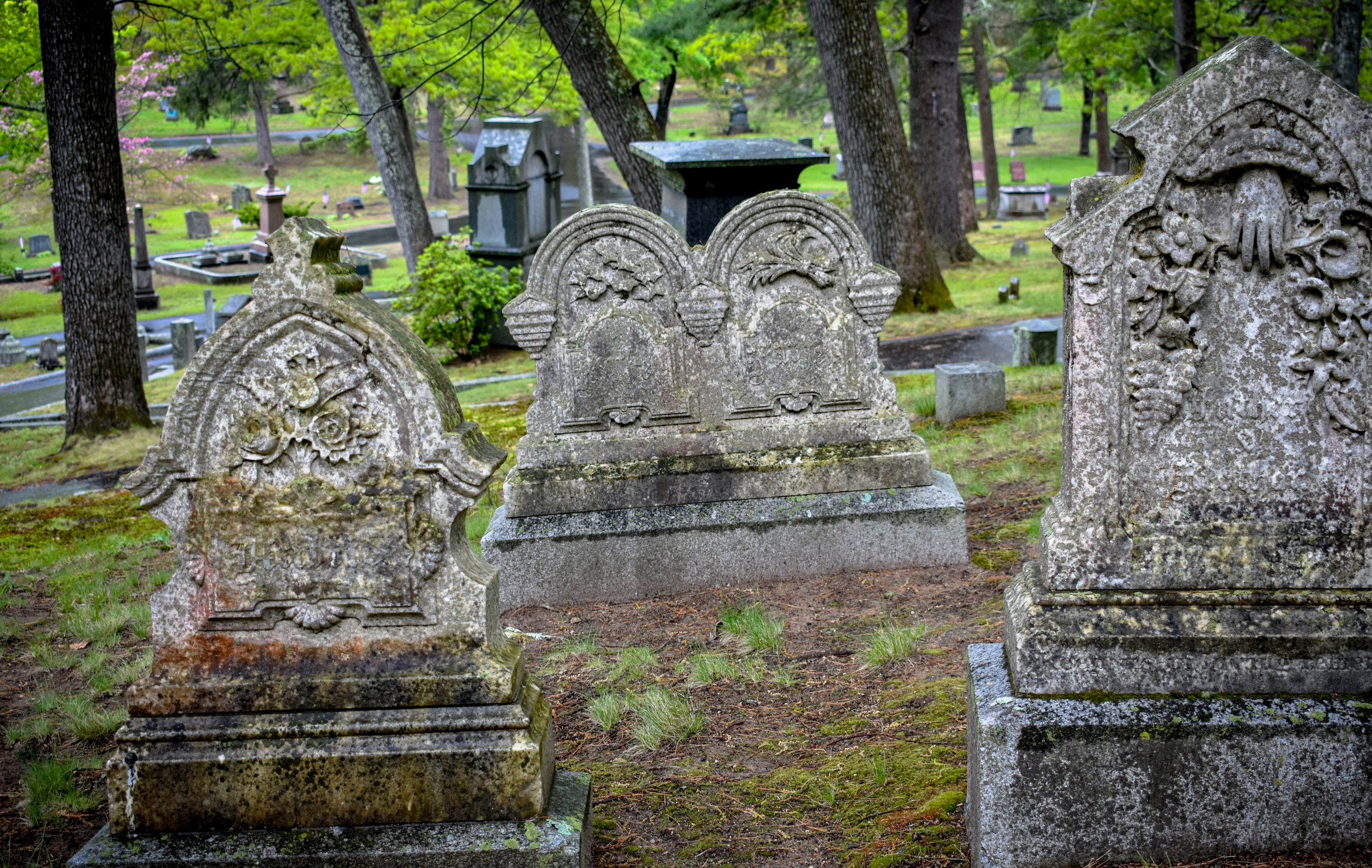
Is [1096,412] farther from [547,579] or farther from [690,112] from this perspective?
[690,112]

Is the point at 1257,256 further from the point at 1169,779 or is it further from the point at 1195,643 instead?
the point at 1169,779

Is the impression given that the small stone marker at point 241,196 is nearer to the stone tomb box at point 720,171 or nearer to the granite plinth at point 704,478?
the stone tomb box at point 720,171

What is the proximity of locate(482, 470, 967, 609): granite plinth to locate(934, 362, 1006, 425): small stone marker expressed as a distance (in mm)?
3001

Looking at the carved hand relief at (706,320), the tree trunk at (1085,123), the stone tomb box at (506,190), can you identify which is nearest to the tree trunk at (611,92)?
the stone tomb box at (506,190)

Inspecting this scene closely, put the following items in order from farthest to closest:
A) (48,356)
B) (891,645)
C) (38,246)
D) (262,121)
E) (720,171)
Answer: (262,121), (38,246), (48,356), (720,171), (891,645)

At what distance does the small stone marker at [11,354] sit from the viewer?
19.6 metres

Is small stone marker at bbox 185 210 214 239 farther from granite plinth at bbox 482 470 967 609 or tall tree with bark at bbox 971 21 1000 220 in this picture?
granite plinth at bbox 482 470 967 609

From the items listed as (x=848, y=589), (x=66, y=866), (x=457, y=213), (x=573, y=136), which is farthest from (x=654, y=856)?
(x=457, y=213)

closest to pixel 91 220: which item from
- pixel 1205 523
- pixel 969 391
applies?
pixel 969 391

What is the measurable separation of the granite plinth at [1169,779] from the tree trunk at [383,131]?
561 inches

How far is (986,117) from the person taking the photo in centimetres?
2897

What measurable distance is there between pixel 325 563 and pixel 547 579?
2782 mm

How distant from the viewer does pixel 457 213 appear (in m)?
37.2

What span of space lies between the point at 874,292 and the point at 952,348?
7.71 m
